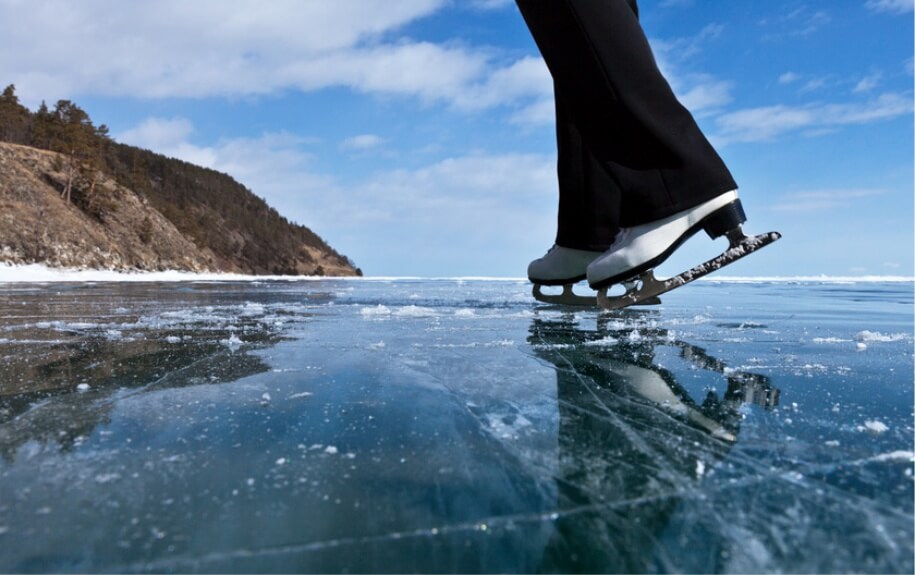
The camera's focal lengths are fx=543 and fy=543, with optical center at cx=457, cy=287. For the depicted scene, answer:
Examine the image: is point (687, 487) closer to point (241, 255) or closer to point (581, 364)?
point (581, 364)

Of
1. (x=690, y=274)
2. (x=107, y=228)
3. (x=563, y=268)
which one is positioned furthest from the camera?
(x=107, y=228)

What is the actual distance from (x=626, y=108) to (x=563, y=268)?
1061 millimetres

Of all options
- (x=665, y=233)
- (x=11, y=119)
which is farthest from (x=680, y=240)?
(x=11, y=119)

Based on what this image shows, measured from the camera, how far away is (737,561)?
40 cm

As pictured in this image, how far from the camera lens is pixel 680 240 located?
1.54 metres

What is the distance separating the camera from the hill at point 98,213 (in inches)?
694

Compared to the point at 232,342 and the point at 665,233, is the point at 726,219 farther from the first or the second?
the point at 232,342

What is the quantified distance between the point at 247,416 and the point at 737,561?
0.62m

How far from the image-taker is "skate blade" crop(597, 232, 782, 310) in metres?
1.51

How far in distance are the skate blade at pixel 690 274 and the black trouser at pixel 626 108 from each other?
0.54ft

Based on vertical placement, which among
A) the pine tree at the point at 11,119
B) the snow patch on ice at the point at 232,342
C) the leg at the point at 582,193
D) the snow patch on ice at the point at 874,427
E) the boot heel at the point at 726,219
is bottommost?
the snow patch on ice at the point at 874,427

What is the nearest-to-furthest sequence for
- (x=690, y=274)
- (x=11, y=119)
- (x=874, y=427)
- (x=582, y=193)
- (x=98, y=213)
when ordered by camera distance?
1. (x=874, y=427)
2. (x=690, y=274)
3. (x=582, y=193)
4. (x=98, y=213)
5. (x=11, y=119)

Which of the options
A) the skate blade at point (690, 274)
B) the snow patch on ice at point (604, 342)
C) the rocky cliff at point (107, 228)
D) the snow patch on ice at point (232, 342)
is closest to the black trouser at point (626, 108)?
the skate blade at point (690, 274)

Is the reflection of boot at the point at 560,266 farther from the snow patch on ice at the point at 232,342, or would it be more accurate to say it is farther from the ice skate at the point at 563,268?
the snow patch on ice at the point at 232,342
